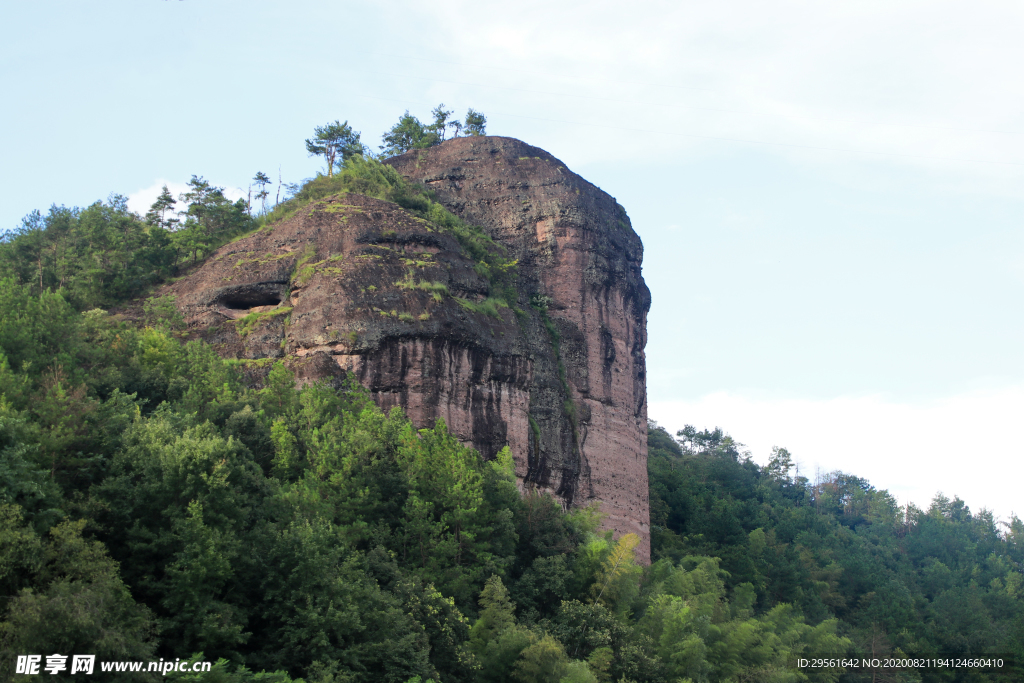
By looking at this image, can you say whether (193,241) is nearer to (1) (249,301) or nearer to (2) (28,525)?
(1) (249,301)

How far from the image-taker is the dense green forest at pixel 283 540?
60.8ft

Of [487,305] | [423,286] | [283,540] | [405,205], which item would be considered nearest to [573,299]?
[487,305]

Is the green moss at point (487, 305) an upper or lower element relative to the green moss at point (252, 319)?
upper

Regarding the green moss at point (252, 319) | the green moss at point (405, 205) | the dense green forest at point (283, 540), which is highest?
the green moss at point (405, 205)

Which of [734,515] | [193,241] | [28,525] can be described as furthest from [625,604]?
[734,515]

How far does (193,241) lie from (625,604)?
21.7 meters

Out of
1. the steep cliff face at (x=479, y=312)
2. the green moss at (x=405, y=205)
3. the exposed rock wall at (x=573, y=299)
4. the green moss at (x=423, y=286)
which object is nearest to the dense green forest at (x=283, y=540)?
the green moss at (x=405, y=205)

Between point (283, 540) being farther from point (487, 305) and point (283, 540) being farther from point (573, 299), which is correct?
point (573, 299)

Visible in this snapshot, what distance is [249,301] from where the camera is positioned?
34750mm

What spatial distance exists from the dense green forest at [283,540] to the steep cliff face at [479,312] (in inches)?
57.6

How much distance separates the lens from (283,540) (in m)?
20.9

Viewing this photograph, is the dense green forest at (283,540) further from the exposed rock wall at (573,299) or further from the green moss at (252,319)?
the exposed rock wall at (573,299)

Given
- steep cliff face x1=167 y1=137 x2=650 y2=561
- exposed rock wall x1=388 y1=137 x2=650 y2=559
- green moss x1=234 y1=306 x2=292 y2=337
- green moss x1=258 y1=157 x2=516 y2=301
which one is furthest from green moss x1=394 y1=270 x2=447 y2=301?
exposed rock wall x1=388 y1=137 x2=650 y2=559

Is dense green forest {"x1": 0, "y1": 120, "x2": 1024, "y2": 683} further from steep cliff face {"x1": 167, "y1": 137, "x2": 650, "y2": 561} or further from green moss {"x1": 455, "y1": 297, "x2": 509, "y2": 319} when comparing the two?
green moss {"x1": 455, "y1": 297, "x2": 509, "y2": 319}
